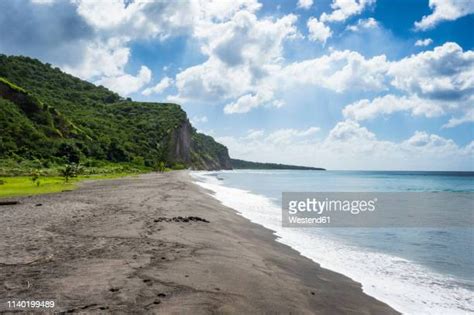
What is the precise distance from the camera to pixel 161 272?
7.92 metres

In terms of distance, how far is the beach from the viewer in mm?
6352

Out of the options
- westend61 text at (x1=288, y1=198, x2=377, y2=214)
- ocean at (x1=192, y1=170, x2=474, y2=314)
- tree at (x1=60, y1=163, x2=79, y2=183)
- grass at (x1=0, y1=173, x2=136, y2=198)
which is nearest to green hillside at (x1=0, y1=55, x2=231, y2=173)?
tree at (x1=60, y1=163, x2=79, y2=183)

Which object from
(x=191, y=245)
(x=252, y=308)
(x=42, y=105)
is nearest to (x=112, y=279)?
(x=252, y=308)

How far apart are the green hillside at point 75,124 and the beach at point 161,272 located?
217ft

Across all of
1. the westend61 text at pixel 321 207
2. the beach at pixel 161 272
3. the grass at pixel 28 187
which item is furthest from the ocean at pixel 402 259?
the grass at pixel 28 187

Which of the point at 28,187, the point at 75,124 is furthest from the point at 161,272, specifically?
the point at 75,124

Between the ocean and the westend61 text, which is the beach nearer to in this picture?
the ocean

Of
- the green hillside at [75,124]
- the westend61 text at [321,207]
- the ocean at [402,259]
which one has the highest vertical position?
the green hillside at [75,124]

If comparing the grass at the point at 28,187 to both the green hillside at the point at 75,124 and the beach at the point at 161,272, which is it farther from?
the green hillside at the point at 75,124

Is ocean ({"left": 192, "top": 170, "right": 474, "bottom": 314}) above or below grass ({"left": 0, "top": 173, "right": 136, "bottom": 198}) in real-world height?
below

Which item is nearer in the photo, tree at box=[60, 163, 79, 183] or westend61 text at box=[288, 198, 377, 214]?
westend61 text at box=[288, 198, 377, 214]

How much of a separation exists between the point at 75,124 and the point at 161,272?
11864 cm

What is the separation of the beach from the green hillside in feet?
217

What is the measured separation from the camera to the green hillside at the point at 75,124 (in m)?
78.9
